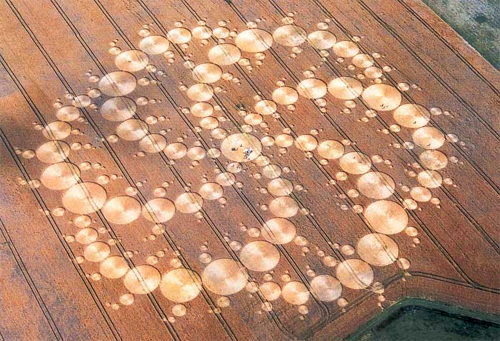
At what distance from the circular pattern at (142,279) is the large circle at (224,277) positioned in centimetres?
25

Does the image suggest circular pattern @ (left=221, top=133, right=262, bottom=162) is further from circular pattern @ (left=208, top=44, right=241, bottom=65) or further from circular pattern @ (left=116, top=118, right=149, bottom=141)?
Answer: circular pattern @ (left=208, top=44, right=241, bottom=65)

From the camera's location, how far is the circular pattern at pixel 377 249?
386 centimetres

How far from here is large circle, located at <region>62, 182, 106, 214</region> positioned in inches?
161

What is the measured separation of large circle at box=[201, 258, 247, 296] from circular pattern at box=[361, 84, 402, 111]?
144 centimetres

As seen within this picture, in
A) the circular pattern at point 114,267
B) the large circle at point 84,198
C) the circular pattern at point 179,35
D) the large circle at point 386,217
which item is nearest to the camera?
the circular pattern at point 114,267

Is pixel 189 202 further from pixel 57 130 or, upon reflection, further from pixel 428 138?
pixel 428 138

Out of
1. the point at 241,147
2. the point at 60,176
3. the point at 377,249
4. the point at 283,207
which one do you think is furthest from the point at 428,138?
the point at 60,176

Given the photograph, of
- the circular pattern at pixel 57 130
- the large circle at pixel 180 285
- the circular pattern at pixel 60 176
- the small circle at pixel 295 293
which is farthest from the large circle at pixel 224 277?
the circular pattern at pixel 57 130

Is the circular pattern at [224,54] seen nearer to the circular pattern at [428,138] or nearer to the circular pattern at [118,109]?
the circular pattern at [118,109]

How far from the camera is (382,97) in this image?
4.57 m

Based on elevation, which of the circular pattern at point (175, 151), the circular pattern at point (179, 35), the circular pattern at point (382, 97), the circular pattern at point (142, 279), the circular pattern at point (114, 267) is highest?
the circular pattern at point (382, 97)

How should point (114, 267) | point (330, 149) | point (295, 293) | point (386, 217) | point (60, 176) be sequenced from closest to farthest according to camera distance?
point (295, 293) < point (114, 267) < point (386, 217) < point (60, 176) < point (330, 149)

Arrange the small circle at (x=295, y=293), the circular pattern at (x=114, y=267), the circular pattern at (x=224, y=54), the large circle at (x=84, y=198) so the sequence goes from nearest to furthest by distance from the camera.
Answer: the small circle at (x=295, y=293) < the circular pattern at (x=114, y=267) < the large circle at (x=84, y=198) < the circular pattern at (x=224, y=54)

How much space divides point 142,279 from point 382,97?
6.27 ft
